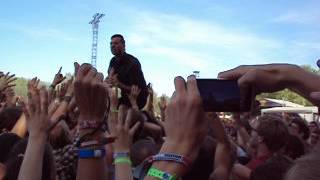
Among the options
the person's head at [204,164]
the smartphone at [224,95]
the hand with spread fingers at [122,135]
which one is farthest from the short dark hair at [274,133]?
the smartphone at [224,95]

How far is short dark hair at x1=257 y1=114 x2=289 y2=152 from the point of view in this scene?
14.1ft

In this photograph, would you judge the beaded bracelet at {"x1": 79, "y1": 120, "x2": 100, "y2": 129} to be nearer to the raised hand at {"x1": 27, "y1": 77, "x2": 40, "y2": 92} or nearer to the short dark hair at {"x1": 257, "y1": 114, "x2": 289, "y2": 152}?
the raised hand at {"x1": 27, "y1": 77, "x2": 40, "y2": 92}

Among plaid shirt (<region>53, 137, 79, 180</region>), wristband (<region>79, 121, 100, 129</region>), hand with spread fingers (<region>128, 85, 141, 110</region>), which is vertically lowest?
plaid shirt (<region>53, 137, 79, 180</region>)

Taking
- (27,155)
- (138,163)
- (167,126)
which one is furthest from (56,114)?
(167,126)

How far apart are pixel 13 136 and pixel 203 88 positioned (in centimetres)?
233

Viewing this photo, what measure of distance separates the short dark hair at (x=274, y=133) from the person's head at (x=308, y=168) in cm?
306

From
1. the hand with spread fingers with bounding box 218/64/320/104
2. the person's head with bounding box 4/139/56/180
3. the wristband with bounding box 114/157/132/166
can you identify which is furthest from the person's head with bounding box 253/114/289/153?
the hand with spread fingers with bounding box 218/64/320/104

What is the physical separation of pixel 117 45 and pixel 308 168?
646 cm

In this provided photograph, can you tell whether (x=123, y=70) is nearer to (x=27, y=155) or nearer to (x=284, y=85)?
(x=27, y=155)

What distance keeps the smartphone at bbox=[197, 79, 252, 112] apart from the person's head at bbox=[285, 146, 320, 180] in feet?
1.10

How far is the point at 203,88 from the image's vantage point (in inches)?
61.2

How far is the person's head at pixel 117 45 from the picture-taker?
751 centimetres

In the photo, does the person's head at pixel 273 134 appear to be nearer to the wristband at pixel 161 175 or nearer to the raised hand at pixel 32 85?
the raised hand at pixel 32 85

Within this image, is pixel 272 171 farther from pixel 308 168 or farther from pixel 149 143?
pixel 308 168
